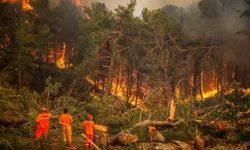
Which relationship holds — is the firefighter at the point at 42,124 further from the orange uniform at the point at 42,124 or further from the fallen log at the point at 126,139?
the fallen log at the point at 126,139

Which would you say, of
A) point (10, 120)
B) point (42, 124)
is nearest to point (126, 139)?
point (42, 124)

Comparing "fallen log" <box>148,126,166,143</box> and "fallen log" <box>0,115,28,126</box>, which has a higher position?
"fallen log" <box>0,115,28,126</box>

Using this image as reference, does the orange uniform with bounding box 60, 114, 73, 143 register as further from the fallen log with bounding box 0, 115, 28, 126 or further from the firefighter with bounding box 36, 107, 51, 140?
the fallen log with bounding box 0, 115, 28, 126

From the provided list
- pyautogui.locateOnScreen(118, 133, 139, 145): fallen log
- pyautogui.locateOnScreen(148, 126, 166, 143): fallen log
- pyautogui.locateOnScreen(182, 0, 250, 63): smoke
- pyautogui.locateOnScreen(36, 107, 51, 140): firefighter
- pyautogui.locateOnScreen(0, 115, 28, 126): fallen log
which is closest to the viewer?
pyautogui.locateOnScreen(36, 107, 51, 140): firefighter

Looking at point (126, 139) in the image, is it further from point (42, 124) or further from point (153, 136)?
point (42, 124)

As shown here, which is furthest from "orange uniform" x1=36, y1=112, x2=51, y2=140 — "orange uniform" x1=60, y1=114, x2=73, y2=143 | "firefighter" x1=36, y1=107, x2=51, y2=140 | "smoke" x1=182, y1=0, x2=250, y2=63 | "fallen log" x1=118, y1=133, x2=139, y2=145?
"smoke" x1=182, y1=0, x2=250, y2=63

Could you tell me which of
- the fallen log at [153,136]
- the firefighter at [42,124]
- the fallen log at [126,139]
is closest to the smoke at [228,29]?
the fallen log at [153,136]

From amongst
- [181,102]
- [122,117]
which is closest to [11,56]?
[122,117]

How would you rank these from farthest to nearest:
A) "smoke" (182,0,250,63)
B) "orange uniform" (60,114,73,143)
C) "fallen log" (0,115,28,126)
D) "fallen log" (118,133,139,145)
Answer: "smoke" (182,0,250,63)
"fallen log" (0,115,28,126)
"fallen log" (118,133,139,145)
"orange uniform" (60,114,73,143)

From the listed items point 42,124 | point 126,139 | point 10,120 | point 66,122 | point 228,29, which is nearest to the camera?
point 42,124

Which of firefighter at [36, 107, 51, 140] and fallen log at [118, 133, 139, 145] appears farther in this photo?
fallen log at [118, 133, 139, 145]

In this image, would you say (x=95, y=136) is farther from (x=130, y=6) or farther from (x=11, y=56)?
(x=130, y=6)

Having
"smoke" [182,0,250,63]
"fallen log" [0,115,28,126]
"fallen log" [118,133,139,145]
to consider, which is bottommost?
"fallen log" [118,133,139,145]

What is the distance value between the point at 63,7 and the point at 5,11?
1801 centimetres
